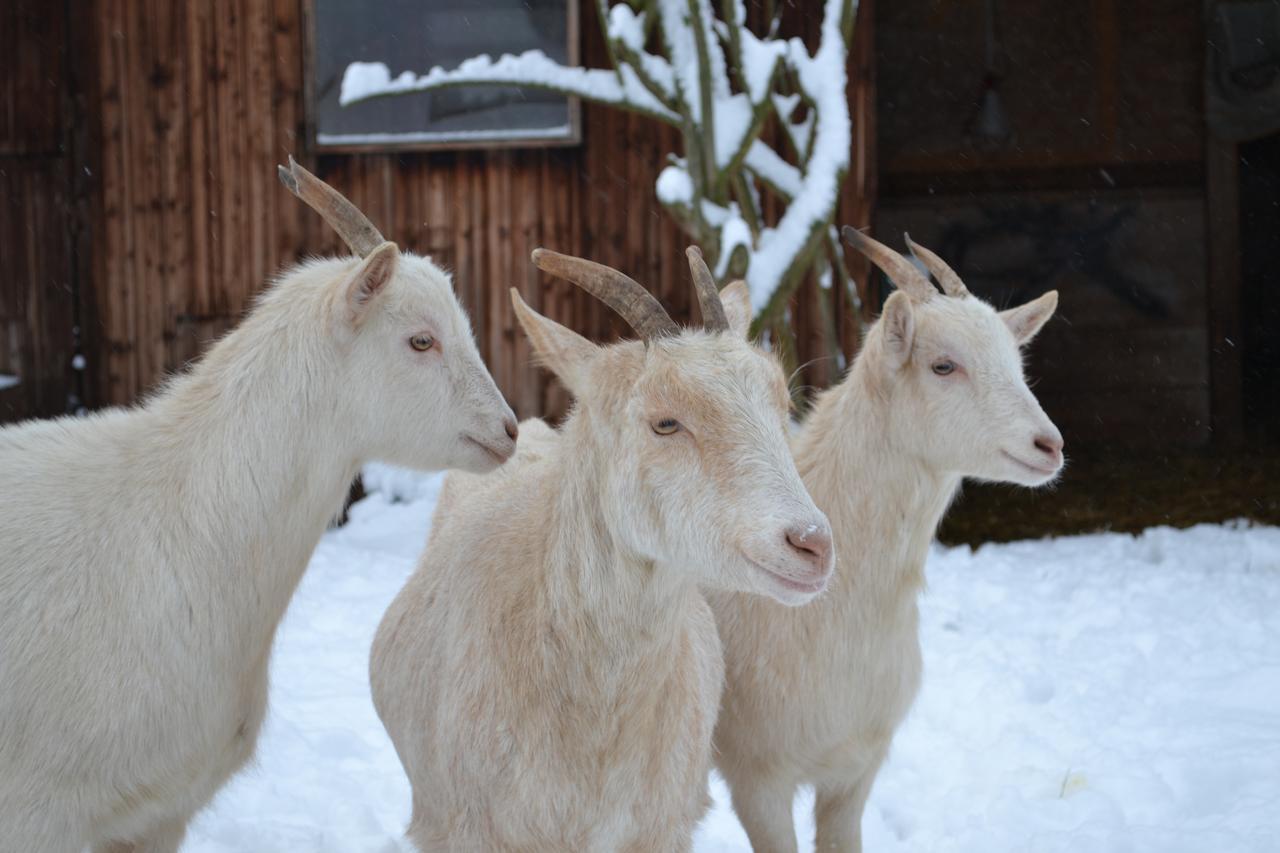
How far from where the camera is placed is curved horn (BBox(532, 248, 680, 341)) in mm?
2859

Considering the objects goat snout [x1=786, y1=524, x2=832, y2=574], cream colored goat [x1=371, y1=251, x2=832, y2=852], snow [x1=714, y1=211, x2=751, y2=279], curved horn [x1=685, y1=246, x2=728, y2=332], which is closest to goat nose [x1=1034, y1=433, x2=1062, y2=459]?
cream colored goat [x1=371, y1=251, x2=832, y2=852]

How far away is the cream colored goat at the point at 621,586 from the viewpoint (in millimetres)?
2680

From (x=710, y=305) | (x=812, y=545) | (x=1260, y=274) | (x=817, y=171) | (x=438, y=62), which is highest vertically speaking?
(x=438, y=62)

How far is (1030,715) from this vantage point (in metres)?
5.40

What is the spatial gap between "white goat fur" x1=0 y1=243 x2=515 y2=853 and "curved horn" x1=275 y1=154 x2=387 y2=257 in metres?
0.10

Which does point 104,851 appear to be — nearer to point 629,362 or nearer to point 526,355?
point 629,362

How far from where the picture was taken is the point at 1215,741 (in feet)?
15.9

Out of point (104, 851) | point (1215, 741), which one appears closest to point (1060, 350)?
point (1215, 741)

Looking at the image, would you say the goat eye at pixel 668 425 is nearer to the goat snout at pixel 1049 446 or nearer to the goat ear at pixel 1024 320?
the goat snout at pixel 1049 446

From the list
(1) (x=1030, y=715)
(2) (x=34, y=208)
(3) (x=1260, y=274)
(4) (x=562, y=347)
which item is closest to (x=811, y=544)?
(4) (x=562, y=347)

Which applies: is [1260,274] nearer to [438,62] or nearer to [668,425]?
[438,62]

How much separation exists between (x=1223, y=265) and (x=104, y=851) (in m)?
10.8

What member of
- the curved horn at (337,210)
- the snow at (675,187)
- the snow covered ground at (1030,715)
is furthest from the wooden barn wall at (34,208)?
the curved horn at (337,210)

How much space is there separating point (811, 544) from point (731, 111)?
536 centimetres
